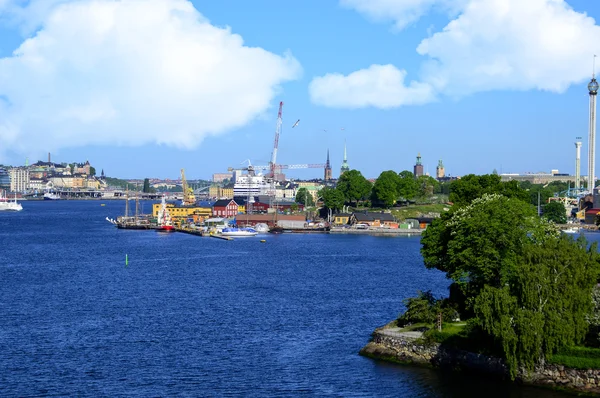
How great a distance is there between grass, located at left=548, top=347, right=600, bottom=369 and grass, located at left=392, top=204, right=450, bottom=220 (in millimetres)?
67471

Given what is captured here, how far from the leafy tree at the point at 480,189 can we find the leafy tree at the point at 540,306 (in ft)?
38.4

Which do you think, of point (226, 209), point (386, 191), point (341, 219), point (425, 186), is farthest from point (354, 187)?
point (425, 186)

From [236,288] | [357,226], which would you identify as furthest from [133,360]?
[357,226]

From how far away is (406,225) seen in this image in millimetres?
80250

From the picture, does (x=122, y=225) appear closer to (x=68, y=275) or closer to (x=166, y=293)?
(x=68, y=275)

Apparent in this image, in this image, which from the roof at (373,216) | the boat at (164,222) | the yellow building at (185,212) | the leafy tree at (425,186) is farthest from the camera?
the leafy tree at (425,186)

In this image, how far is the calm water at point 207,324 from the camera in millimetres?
20938

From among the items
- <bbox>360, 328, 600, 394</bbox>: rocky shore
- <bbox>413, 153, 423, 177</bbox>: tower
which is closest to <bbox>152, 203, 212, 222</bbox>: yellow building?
<bbox>360, 328, 600, 394</bbox>: rocky shore

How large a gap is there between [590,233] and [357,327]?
2135 inches

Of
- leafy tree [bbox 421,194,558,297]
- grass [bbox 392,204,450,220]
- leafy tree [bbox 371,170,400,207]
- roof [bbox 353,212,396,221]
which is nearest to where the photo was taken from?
leafy tree [bbox 421,194,558,297]

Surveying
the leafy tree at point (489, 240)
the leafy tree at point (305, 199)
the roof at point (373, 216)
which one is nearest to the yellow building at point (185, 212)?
the roof at point (373, 216)

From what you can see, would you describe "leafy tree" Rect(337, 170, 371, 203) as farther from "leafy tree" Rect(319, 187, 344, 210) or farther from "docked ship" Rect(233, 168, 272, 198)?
"docked ship" Rect(233, 168, 272, 198)

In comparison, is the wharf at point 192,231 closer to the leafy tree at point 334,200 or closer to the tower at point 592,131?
the leafy tree at point 334,200

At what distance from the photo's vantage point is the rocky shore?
65.5 ft
